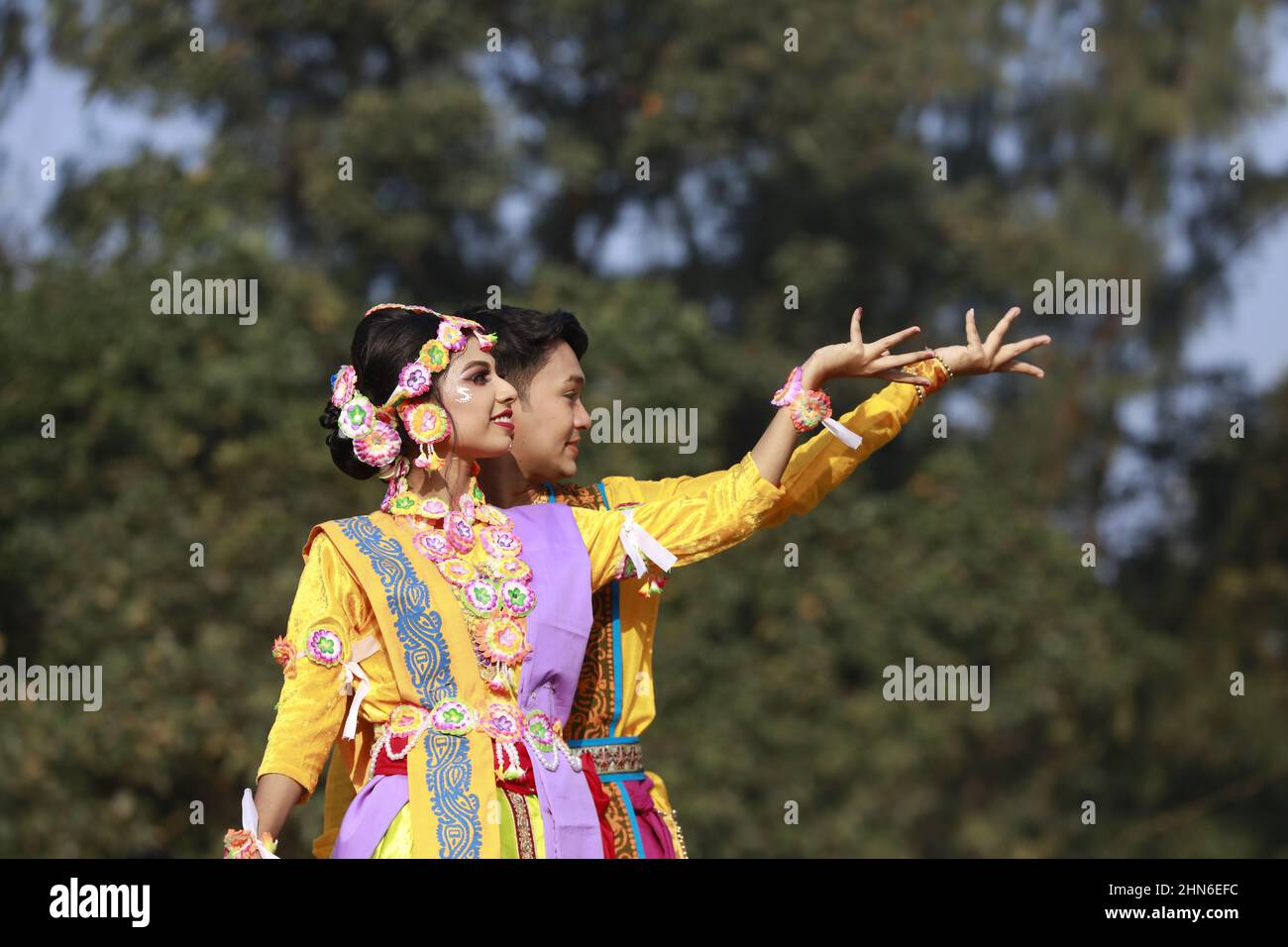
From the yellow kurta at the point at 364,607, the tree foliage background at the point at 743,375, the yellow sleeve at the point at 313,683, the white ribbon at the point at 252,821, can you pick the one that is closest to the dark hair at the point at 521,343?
the yellow kurta at the point at 364,607

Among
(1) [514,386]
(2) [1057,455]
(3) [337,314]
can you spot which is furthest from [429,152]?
(1) [514,386]

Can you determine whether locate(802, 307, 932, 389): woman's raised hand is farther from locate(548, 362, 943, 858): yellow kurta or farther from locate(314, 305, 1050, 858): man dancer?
locate(548, 362, 943, 858): yellow kurta

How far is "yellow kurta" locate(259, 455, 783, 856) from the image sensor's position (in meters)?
3.34

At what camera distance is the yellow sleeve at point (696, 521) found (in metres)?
3.62

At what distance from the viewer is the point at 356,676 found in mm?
3443

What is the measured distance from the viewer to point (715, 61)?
12.0 m

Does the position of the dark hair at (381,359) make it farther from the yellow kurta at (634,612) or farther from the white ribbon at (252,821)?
the white ribbon at (252,821)

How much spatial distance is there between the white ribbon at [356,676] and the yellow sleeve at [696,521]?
461 mm

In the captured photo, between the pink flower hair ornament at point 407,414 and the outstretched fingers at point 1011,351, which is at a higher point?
the outstretched fingers at point 1011,351

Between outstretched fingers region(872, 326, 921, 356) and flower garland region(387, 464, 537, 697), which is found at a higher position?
outstretched fingers region(872, 326, 921, 356)

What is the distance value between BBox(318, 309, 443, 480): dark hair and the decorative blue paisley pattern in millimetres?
177

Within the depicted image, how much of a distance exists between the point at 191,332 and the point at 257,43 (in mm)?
2696

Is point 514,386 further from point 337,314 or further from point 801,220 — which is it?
point 801,220

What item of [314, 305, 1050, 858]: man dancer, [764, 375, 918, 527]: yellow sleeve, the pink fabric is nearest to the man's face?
[314, 305, 1050, 858]: man dancer
